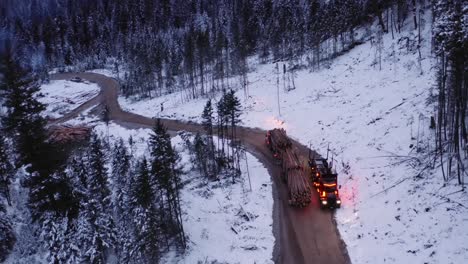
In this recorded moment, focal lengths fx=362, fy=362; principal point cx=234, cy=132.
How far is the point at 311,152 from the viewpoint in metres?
43.8

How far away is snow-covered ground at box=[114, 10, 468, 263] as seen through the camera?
24250 mm

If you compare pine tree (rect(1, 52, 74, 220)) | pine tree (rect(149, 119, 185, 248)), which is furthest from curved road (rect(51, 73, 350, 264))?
pine tree (rect(1, 52, 74, 220))

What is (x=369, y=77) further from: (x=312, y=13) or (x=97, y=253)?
(x=312, y=13)

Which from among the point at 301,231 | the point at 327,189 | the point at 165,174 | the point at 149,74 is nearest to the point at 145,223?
the point at 165,174

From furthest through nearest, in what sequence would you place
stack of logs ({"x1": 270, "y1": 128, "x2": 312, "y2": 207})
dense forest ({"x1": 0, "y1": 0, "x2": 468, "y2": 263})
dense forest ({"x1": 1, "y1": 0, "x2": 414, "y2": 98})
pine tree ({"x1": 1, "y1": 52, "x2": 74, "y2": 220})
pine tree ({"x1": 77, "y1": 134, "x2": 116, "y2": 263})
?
dense forest ({"x1": 1, "y1": 0, "x2": 414, "y2": 98}) → stack of logs ({"x1": 270, "y1": 128, "x2": 312, "y2": 207}) → pine tree ({"x1": 77, "y1": 134, "x2": 116, "y2": 263}) → dense forest ({"x1": 0, "y1": 0, "x2": 468, "y2": 263}) → pine tree ({"x1": 1, "y1": 52, "x2": 74, "y2": 220})

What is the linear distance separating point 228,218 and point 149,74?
67.0 m

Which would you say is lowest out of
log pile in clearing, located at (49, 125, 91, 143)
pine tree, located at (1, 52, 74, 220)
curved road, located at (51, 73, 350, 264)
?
curved road, located at (51, 73, 350, 264)

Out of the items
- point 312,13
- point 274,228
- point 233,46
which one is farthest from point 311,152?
point 312,13

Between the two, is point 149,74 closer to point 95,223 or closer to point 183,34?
point 183,34

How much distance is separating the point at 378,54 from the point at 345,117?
746 inches

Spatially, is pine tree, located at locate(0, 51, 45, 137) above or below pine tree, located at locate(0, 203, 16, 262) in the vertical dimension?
above

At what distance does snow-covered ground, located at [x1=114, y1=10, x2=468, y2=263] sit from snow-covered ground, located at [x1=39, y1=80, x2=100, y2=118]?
77.9 ft

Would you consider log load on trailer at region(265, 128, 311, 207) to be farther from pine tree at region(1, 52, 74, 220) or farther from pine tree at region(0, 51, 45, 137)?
pine tree at region(0, 51, 45, 137)

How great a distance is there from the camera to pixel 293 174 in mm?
34812
